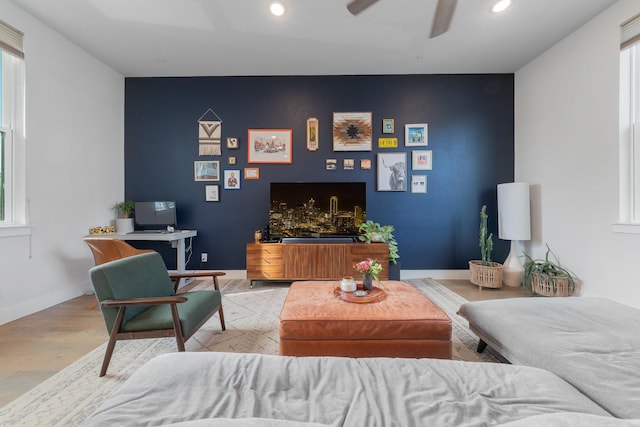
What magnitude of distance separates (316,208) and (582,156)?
3.16 m

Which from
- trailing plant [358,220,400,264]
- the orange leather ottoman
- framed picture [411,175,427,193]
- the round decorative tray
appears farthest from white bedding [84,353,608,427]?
framed picture [411,175,427,193]

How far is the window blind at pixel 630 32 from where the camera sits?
2416mm

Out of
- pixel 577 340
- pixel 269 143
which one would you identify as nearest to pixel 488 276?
pixel 577 340

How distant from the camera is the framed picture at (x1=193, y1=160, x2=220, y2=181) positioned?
3.94m

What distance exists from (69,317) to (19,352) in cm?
66

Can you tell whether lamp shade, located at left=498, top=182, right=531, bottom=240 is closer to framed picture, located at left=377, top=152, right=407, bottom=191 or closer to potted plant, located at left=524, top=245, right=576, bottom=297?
potted plant, located at left=524, top=245, right=576, bottom=297

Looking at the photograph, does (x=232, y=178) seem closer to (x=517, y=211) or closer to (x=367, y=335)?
(x=367, y=335)

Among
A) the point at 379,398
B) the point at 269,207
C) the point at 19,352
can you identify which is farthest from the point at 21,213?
the point at 379,398

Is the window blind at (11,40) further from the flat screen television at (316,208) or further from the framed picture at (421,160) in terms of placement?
the framed picture at (421,160)

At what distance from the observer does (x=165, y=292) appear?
2.11 meters

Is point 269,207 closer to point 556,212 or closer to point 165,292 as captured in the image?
point 165,292

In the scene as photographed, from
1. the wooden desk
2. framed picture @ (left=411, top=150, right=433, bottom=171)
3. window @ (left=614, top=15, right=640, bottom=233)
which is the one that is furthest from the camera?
framed picture @ (left=411, top=150, right=433, bottom=171)

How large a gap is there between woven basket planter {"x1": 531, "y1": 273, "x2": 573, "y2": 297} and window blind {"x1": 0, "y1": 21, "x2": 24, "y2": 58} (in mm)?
6045

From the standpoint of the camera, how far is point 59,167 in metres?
3.04
